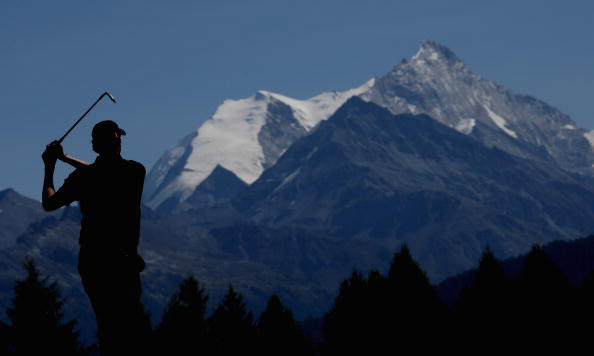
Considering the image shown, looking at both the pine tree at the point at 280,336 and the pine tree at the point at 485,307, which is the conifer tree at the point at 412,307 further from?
the pine tree at the point at 280,336

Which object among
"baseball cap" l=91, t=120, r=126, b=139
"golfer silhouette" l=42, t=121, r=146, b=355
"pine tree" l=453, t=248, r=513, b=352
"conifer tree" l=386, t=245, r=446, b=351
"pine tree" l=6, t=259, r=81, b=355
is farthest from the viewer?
"conifer tree" l=386, t=245, r=446, b=351

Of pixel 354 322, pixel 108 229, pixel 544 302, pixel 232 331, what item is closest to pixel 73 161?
pixel 108 229

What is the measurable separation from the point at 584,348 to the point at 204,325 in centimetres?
1546

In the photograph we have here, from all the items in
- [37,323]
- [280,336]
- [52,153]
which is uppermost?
[280,336]

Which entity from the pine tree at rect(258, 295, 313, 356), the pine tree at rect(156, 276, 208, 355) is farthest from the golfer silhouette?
the pine tree at rect(258, 295, 313, 356)

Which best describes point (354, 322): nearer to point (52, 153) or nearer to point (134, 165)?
point (134, 165)

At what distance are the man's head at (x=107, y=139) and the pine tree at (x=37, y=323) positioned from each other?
2297cm

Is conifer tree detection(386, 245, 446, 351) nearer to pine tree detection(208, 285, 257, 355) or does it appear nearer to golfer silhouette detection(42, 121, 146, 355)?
pine tree detection(208, 285, 257, 355)

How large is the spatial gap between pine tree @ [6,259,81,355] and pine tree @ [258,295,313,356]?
13728 millimetres

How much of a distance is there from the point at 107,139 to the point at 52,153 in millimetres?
452

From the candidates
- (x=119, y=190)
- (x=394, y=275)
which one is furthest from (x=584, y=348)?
(x=119, y=190)

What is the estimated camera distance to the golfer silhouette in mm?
9000

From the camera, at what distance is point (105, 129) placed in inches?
369

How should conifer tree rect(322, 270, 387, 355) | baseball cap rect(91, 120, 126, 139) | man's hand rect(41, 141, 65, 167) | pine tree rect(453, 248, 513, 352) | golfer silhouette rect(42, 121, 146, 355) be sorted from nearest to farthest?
golfer silhouette rect(42, 121, 146, 355), man's hand rect(41, 141, 65, 167), baseball cap rect(91, 120, 126, 139), pine tree rect(453, 248, 513, 352), conifer tree rect(322, 270, 387, 355)
